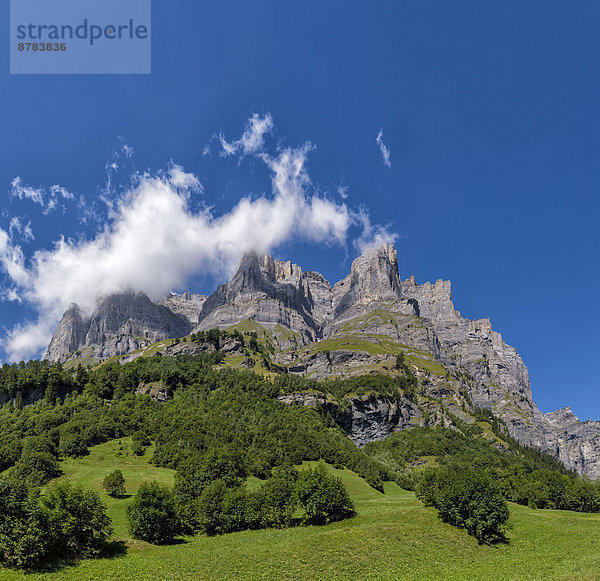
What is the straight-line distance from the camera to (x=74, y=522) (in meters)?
48.1

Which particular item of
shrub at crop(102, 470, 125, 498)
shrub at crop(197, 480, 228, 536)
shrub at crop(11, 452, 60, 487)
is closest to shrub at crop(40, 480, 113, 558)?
shrub at crop(197, 480, 228, 536)

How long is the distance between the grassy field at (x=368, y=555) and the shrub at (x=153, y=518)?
2469 mm

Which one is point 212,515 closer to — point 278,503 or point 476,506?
point 278,503

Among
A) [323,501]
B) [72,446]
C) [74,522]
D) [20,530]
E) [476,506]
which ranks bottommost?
[476,506]

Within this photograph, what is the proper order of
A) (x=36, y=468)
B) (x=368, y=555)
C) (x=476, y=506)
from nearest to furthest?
(x=368, y=555)
(x=476, y=506)
(x=36, y=468)

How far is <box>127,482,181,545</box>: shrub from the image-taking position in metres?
60.8

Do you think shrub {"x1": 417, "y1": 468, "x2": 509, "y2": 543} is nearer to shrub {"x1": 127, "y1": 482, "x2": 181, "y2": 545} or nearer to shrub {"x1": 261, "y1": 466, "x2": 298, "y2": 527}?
shrub {"x1": 261, "y1": 466, "x2": 298, "y2": 527}

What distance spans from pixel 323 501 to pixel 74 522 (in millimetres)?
41647

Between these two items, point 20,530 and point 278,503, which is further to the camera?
point 278,503

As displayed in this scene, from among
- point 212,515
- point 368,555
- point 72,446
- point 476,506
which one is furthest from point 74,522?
point 72,446

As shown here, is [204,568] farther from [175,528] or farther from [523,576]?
[523,576]

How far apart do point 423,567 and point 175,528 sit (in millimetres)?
41445

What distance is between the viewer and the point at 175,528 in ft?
212

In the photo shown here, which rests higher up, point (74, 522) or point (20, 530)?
point (20, 530)
